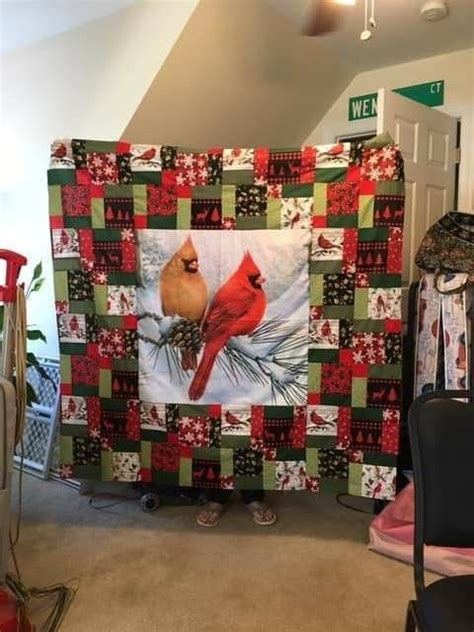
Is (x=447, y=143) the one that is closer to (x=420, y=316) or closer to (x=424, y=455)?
(x=420, y=316)

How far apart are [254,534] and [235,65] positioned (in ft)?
7.86

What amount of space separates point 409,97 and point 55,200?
7.82 ft

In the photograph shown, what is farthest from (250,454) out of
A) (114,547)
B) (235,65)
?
(235,65)

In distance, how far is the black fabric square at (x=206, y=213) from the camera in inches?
88.3

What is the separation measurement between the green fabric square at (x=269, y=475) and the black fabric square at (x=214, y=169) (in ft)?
4.19

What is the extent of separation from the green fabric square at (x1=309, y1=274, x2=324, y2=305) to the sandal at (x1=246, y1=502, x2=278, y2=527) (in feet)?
3.42

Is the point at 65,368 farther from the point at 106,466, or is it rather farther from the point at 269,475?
the point at 269,475

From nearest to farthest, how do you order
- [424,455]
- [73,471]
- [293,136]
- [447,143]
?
1. [424,455]
2. [73,471]
3. [447,143]
4. [293,136]

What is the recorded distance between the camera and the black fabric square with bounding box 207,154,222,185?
87.8 inches

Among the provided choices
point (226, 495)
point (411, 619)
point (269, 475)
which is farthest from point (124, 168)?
point (411, 619)

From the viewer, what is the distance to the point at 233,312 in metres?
2.29

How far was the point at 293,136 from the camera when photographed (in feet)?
12.0

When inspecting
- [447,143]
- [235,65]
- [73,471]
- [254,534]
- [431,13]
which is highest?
[431,13]

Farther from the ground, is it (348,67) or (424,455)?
(348,67)
